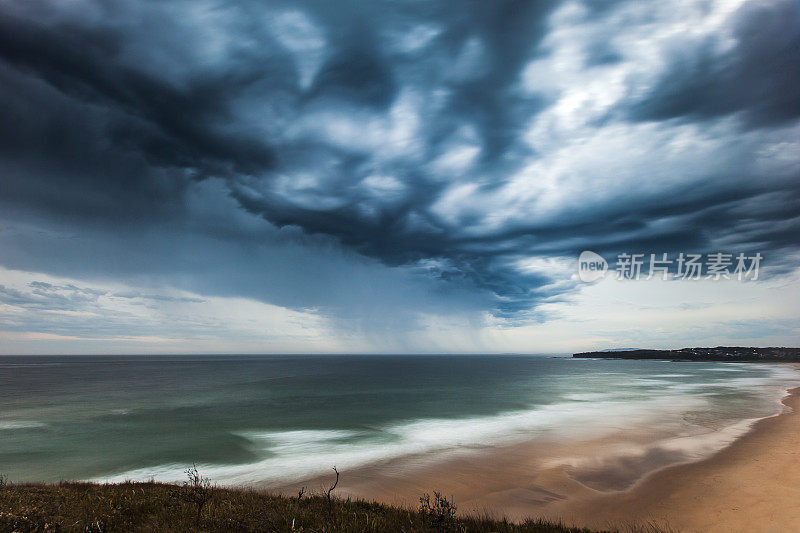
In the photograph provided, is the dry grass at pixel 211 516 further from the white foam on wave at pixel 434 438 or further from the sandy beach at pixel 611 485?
the white foam on wave at pixel 434 438

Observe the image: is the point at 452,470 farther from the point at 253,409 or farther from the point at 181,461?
the point at 253,409

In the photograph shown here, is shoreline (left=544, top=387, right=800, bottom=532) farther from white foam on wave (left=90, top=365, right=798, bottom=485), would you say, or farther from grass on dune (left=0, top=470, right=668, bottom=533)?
white foam on wave (left=90, top=365, right=798, bottom=485)

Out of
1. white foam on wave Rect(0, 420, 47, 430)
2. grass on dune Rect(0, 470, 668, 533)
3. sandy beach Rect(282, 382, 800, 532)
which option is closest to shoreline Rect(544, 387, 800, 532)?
sandy beach Rect(282, 382, 800, 532)

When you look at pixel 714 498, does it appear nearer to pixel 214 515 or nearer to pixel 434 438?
pixel 434 438

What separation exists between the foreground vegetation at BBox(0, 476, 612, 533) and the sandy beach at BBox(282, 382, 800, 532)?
12.4ft

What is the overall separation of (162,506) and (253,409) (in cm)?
2954

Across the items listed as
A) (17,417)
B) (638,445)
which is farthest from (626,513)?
(17,417)

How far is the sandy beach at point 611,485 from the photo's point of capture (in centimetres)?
1075

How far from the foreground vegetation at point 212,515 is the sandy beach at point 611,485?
3795 millimetres

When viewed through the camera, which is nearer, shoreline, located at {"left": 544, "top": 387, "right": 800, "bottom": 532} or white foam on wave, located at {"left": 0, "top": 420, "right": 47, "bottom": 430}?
shoreline, located at {"left": 544, "top": 387, "right": 800, "bottom": 532}

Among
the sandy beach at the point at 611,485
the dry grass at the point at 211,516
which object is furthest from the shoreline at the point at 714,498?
the dry grass at the point at 211,516

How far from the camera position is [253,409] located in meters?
36.0

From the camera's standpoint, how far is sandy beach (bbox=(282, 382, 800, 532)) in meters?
10.8

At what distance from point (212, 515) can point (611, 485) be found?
13076 mm
